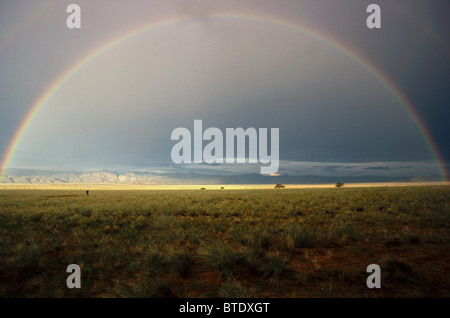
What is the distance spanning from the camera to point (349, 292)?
4980 millimetres

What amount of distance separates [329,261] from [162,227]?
860 centimetres

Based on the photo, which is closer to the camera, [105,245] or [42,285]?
[42,285]

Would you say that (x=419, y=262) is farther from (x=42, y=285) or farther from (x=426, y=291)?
(x=42, y=285)

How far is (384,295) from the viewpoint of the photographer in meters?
4.80

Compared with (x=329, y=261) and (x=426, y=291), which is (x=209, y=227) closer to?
(x=329, y=261)

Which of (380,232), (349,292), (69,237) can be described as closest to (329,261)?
(349,292)

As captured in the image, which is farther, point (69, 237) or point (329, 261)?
point (69, 237)

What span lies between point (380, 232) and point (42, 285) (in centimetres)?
1171
